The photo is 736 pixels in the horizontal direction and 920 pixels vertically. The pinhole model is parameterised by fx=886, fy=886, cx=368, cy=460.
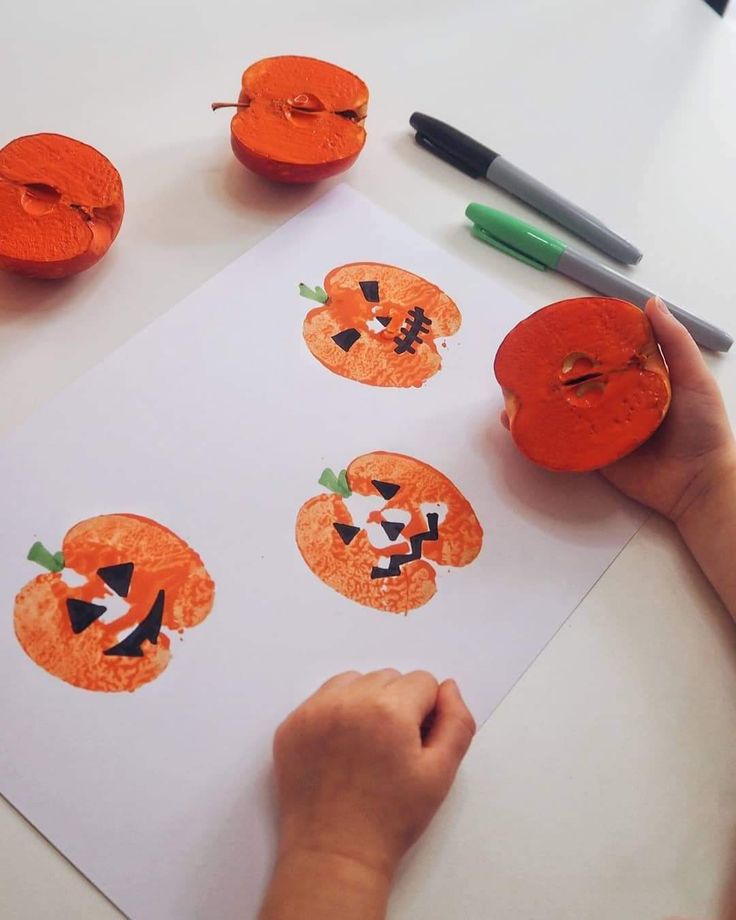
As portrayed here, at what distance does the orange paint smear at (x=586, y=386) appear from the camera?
55 cm

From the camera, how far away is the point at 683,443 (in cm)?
56

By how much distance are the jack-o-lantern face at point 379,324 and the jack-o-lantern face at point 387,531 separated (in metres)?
0.07

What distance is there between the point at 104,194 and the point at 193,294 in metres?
0.09

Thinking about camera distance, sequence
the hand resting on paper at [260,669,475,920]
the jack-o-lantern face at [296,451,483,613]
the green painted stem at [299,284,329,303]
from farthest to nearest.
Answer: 1. the green painted stem at [299,284,329,303]
2. the jack-o-lantern face at [296,451,483,613]
3. the hand resting on paper at [260,669,475,920]

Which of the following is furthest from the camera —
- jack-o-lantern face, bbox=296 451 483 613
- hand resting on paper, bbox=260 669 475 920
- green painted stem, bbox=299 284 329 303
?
green painted stem, bbox=299 284 329 303

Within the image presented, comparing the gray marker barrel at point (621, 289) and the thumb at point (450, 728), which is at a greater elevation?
the gray marker barrel at point (621, 289)

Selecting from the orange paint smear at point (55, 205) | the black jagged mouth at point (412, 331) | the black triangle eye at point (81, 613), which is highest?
the black jagged mouth at point (412, 331)

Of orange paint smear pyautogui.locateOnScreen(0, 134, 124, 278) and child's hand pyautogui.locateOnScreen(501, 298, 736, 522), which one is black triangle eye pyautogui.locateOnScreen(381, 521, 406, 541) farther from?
orange paint smear pyautogui.locateOnScreen(0, 134, 124, 278)

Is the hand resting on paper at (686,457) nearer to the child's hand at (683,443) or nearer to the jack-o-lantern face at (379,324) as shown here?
the child's hand at (683,443)

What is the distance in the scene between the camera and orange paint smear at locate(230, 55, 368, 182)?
25.6 inches

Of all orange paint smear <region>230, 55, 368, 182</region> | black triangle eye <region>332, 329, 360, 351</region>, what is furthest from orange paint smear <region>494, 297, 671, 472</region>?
orange paint smear <region>230, 55, 368, 182</region>

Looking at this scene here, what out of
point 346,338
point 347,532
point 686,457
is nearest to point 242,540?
point 347,532

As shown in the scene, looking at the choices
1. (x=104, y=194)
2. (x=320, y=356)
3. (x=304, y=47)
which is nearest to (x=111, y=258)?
(x=104, y=194)

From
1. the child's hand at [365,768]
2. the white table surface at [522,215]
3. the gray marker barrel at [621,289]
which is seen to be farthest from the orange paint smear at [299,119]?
the child's hand at [365,768]
